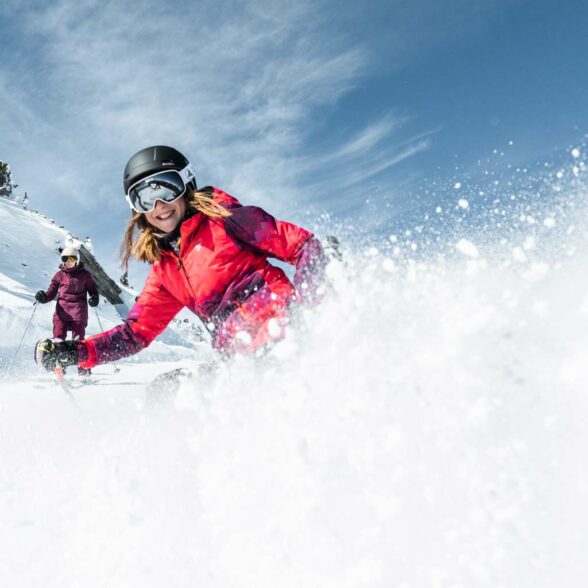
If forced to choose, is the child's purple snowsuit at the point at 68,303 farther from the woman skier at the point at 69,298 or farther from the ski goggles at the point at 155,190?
the ski goggles at the point at 155,190

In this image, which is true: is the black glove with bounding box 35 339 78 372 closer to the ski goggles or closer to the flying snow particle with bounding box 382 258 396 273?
the ski goggles

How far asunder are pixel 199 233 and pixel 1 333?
24.4 feet

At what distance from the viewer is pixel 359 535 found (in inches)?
63.4

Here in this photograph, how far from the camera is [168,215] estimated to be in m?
3.47

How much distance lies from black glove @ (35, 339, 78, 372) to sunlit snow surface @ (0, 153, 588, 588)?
1.72ft

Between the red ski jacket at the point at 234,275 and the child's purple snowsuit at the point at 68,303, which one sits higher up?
the child's purple snowsuit at the point at 68,303

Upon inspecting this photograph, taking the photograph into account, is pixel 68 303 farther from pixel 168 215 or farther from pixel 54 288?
pixel 168 215

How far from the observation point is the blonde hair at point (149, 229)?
11.2 ft

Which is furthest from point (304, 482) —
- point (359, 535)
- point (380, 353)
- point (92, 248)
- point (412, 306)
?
point (92, 248)

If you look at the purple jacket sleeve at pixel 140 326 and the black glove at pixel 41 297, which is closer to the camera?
the purple jacket sleeve at pixel 140 326

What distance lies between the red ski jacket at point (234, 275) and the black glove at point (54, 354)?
0.21 feet

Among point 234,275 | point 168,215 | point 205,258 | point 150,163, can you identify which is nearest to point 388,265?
point 234,275

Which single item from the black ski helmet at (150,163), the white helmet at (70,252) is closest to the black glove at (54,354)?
the black ski helmet at (150,163)

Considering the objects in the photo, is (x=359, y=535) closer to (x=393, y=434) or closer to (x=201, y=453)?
(x=393, y=434)
